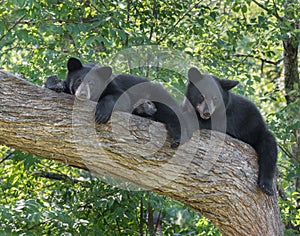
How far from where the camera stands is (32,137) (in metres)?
4.11

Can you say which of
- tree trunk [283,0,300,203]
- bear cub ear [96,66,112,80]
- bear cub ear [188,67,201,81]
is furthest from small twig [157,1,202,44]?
bear cub ear [96,66,112,80]

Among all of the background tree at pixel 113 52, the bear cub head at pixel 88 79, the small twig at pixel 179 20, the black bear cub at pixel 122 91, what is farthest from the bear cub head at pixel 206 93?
the small twig at pixel 179 20

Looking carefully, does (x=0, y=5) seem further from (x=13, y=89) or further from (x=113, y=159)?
(x=113, y=159)

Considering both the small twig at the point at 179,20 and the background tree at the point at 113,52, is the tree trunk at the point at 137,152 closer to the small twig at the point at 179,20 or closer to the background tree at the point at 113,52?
the background tree at the point at 113,52

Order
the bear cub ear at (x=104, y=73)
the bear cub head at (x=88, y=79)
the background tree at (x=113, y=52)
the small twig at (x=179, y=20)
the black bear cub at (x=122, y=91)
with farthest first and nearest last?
the small twig at (x=179, y=20)
the background tree at (x=113, y=52)
the bear cub ear at (x=104, y=73)
the bear cub head at (x=88, y=79)
the black bear cub at (x=122, y=91)

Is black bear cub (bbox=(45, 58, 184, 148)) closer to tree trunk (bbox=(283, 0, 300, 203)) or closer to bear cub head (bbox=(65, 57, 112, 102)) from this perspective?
bear cub head (bbox=(65, 57, 112, 102))

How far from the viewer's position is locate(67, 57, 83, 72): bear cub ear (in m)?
5.06

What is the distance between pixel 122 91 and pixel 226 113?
114 cm

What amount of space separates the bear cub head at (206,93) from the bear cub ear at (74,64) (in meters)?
1.15

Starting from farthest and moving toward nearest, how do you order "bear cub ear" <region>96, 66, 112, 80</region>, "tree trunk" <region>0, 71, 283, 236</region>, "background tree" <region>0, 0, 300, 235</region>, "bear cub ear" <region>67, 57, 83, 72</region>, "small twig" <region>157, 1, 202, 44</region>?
1. "small twig" <region>157, 1, 202, 44</region>
2. "background tree" <region>0, 0, 300, 235</region>
3. "bear cub ear" <region>67, 57, 83, 72</region>
4. "bear cub ear" <region>96, 66, 112, 80</region>
5. "tree trunk" <region>0, 71, 283, 236</region>

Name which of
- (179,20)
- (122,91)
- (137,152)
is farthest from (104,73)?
(179,20)

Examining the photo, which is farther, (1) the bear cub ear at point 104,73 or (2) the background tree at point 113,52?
(2) the background tree at point 113,52

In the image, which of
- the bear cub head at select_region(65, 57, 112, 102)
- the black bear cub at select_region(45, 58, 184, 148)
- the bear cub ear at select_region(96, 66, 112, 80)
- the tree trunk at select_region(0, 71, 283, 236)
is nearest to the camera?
the tree trunk at select_region(0, 71, 283, 236)

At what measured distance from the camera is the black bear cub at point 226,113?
488 centimetres
